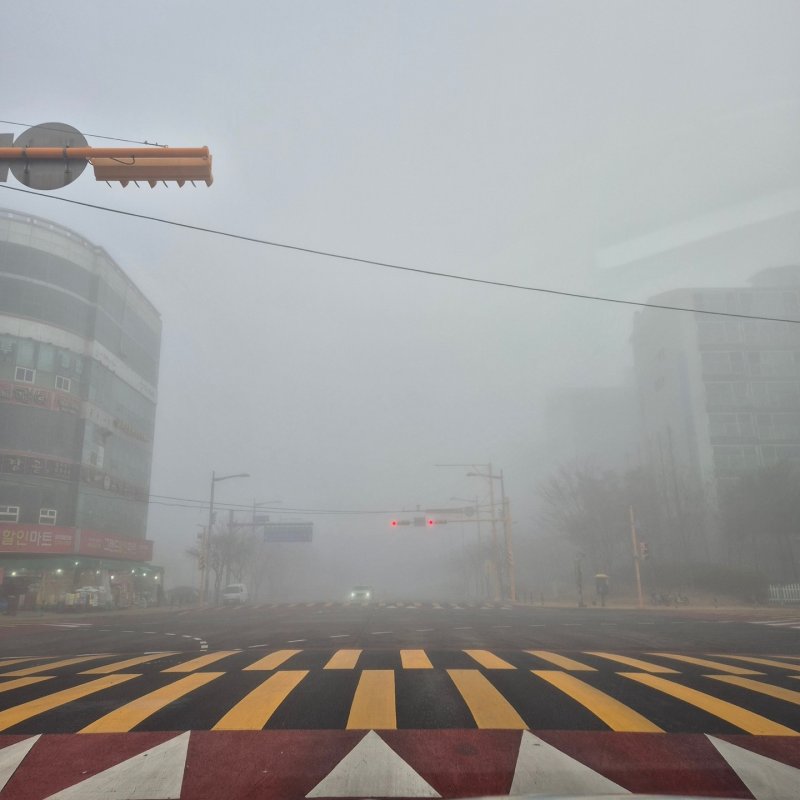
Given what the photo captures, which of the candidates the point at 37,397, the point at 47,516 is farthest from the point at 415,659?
the point at 37,397

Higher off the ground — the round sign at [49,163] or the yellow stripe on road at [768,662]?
the round sign at [49,163]

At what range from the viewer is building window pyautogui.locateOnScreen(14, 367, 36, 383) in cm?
4828

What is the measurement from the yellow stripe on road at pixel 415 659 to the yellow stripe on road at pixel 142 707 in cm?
297

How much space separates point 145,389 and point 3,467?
66.1ft

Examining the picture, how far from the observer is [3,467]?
46750mm

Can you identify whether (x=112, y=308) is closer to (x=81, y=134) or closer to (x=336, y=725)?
(x=81, y=134)

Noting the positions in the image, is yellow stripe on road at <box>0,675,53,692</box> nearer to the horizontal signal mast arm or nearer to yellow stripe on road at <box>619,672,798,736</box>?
the horizontal signal mast arm

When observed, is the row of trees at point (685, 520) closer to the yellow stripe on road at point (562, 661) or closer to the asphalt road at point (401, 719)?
the yellow stripe on road at point (562, 661)

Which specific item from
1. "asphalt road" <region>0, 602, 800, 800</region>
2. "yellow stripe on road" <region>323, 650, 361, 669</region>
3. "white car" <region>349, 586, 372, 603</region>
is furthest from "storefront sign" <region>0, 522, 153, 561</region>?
"yellow stripe on road" <region>323, 650, 361, 669</region>

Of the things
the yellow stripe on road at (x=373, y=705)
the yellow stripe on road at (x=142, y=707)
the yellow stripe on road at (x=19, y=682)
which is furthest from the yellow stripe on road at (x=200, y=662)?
the yellow stripe on road at (x=373, y=705)

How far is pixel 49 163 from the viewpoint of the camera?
8.68 m

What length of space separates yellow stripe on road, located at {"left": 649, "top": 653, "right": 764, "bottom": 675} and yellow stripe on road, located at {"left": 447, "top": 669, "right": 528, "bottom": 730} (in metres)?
3.64

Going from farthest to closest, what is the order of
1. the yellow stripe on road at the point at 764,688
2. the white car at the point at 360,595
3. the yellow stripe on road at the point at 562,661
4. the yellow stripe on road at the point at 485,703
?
the white car at the point at 360,595, the yellow stripe on road at the point at 562,661, the yellow stripe on road at the point at 764,688, the yellow stripe on road at the point at 485,703

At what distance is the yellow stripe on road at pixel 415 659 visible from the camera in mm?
10188
